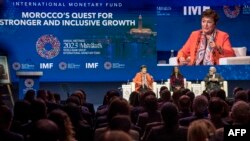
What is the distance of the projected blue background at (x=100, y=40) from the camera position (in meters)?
15.4

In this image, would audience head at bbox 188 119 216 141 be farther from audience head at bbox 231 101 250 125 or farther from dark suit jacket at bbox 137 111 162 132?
dark suit jacket at bbox 137 111 162 132

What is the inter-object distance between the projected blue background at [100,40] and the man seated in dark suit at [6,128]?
1043 cm

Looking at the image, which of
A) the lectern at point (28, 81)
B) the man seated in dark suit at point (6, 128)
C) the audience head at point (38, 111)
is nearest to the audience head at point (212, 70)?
the lectern at point (28, 81)

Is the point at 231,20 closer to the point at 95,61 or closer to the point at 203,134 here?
the point at 95,61

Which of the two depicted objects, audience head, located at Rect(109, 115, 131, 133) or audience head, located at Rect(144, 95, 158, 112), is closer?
audience head, located at Rect(109, 115, 131, 133)

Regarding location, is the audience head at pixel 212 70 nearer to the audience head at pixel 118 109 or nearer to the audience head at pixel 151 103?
the audience head at pixel 151 103

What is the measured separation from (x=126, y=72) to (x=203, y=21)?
249 cm

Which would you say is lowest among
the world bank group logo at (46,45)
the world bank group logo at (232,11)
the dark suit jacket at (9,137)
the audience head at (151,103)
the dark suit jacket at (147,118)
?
the dark suit jacket at (147,118)

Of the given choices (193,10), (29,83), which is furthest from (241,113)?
(193,10)

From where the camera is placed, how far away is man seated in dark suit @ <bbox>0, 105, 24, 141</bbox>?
482cm

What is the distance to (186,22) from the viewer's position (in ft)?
51.5

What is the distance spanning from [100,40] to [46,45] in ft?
4.72

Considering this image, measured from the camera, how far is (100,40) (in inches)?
610

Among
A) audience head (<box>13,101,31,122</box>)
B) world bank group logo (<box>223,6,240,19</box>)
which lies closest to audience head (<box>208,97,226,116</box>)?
audience head (<box>13,101,31,122</box>)
